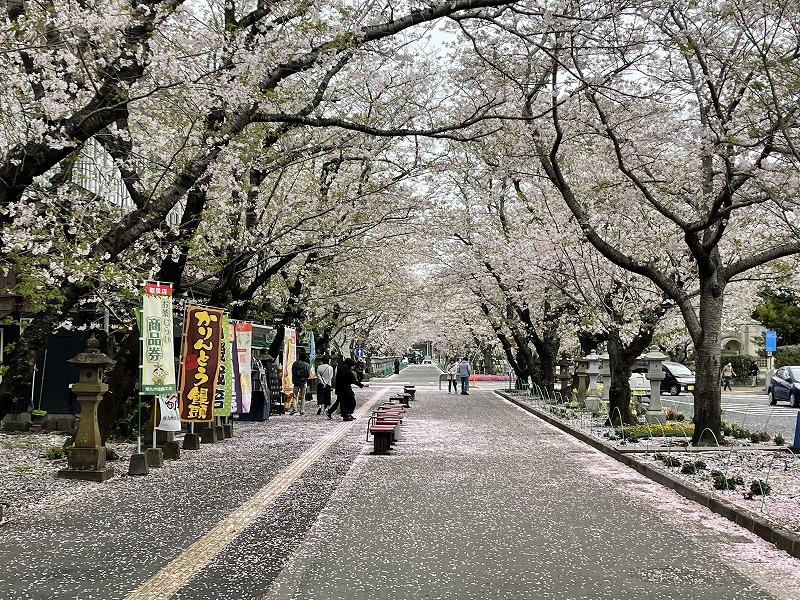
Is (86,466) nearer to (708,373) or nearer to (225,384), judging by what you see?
(225,384)

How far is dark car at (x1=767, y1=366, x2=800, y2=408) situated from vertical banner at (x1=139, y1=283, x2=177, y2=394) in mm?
25210

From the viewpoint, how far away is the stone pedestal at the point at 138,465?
11125 millimetres

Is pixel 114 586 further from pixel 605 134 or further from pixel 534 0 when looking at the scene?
pixel 605 134

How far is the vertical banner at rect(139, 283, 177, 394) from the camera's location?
11.5 metres

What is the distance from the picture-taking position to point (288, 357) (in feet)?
78.2

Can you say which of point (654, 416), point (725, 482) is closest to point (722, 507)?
point (725, 482)

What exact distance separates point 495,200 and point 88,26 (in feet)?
71.6

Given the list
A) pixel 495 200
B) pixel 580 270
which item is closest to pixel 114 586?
pixel 580 270

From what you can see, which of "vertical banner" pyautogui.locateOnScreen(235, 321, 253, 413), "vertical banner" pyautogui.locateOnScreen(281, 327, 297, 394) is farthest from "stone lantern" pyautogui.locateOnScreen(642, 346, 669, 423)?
"vertical banner" pyautogui.locateOnScreen(281, 327, 297, 394)

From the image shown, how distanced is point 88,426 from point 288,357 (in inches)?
521

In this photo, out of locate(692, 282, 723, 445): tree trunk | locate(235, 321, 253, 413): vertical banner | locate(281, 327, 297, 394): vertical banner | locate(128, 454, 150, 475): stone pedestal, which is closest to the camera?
locate(128, 454, 150, 475): stone pedestal

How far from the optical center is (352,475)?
11375 millimetres

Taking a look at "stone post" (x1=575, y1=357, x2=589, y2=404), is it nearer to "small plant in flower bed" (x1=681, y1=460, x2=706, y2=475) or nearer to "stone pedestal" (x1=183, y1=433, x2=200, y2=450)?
"small plant in flower bed" (x1=681, y1=460, x2=706, y2=475)

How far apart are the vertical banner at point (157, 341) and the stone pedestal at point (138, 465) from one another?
96 cm
